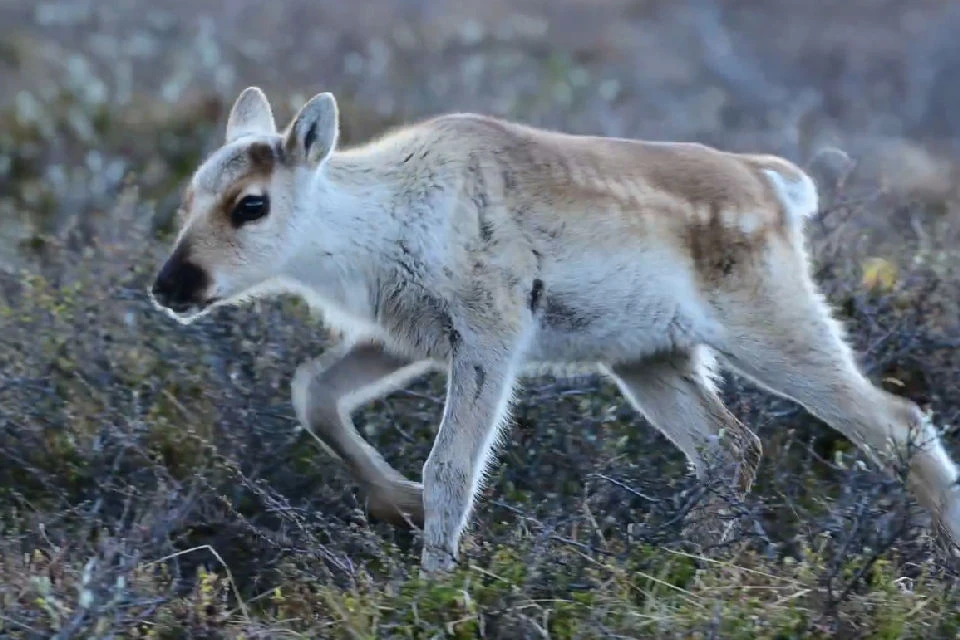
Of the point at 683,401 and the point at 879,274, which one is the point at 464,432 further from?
the point at 879,274

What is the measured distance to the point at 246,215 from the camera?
234 inches

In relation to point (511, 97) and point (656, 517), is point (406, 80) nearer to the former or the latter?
point (511, 97)

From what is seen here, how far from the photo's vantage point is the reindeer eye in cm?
592

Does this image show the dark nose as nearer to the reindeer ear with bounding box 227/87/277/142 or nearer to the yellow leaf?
the reindeer ear with bounding box 227/87/277/142

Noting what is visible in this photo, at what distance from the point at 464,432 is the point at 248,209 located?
1112mm

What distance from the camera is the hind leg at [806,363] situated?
20.1 feet

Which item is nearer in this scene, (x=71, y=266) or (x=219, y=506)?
(x=219, y=506)

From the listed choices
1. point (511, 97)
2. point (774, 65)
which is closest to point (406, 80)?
point (511, 97)

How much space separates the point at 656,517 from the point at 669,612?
3.29 feet

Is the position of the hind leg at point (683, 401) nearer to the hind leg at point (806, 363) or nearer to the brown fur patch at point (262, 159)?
the hind leg at point (806, 363)

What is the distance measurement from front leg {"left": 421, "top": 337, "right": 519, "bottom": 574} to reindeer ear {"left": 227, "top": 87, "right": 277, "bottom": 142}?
1.39 meters

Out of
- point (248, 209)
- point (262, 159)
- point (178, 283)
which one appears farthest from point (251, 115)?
point (178, 283)

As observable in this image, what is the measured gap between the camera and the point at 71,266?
784 cm

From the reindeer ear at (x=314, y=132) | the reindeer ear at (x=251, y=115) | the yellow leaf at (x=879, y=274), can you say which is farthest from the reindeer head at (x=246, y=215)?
the yellow leaf at (x=879, y=274)
